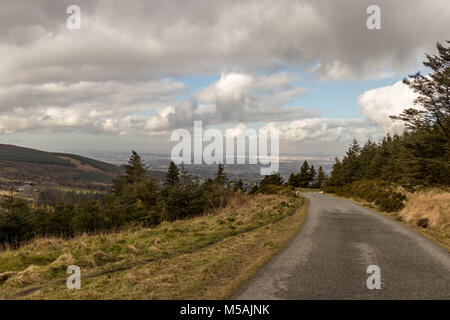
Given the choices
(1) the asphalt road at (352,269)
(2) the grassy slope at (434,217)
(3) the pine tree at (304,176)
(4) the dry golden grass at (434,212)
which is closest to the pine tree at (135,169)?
(3) the pine tree at (304,176)

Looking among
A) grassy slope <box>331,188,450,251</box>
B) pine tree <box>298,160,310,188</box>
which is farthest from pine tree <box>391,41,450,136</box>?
pine tree <box>298,160,310,188</box>

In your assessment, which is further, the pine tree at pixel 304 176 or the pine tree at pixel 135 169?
→ the pine tree at pixel 304 176

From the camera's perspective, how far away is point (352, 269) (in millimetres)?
7336

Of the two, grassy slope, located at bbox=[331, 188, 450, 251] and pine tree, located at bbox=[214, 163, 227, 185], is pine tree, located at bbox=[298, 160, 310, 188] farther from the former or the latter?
grassy slope, located at bbox=[331, 188, 450, 251]

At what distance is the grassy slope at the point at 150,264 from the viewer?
20.8 feet

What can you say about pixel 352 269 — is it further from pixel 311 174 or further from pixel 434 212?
pixel 311 174

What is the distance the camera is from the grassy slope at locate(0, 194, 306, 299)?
250 inches

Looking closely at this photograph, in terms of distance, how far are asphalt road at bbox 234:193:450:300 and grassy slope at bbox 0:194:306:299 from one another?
0.66m

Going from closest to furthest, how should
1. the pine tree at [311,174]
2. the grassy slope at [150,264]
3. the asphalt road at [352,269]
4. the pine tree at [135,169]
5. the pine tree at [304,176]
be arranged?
the asphalt road at [352,269], the grassy slope at [150,264], the pine tree at [135,169], the pine tree at [304,176], the pine tree at [311,174]

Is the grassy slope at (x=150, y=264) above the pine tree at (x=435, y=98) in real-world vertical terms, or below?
below

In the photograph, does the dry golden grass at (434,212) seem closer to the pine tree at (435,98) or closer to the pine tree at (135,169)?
the pine tree at (435,98)

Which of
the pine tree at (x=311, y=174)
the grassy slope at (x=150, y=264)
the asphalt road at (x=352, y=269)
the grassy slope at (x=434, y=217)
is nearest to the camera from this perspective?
the asphalt road at (x=352, y=269)

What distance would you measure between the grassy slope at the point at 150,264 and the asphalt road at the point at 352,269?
0.66m

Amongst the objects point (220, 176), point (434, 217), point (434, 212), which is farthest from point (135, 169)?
point (434, 217)
